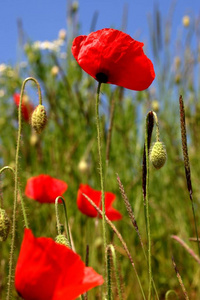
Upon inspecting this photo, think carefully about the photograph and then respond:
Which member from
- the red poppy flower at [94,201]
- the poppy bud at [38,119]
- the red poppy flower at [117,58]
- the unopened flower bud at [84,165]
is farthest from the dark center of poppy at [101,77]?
the unopened flower bud at [84,165]

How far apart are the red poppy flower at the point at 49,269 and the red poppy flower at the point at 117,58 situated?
0.41m

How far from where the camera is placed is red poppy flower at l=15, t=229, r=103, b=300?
58cm

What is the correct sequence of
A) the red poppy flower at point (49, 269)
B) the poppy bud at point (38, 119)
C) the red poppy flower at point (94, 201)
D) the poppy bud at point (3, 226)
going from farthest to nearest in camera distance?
the red poppy flower at point (94, 201) → the poppy bud at point (38, 119) → the poppy bud at point (3, 226) → the red poppy flower at point (49, 269)

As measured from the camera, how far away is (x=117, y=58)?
0.88 metres

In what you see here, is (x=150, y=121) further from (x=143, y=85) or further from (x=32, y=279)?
(x=32, y=279)

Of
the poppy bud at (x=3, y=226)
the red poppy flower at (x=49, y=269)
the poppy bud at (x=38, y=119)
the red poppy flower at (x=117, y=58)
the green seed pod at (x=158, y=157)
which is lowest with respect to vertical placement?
the red poppy flower at (x=49, y=269)

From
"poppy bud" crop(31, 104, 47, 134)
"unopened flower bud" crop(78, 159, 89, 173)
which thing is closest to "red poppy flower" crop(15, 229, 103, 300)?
"poppy bud" crop(31, 104, 47, 134)

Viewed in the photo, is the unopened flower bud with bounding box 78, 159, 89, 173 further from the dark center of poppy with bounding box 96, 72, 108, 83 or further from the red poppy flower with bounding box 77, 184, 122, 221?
the dark center of poppy with bounding box 96, 72, 108, 83

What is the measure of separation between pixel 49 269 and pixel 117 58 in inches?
17.7

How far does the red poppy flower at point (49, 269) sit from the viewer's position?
0.58 m

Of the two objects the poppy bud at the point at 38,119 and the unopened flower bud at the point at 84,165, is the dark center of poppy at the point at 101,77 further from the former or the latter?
the unopened flower bud at the point at 84,165

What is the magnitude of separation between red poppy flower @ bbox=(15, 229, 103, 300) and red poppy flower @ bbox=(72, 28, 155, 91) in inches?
16.2

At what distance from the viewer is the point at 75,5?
285 cm

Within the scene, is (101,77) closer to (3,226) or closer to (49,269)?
(3,226)
